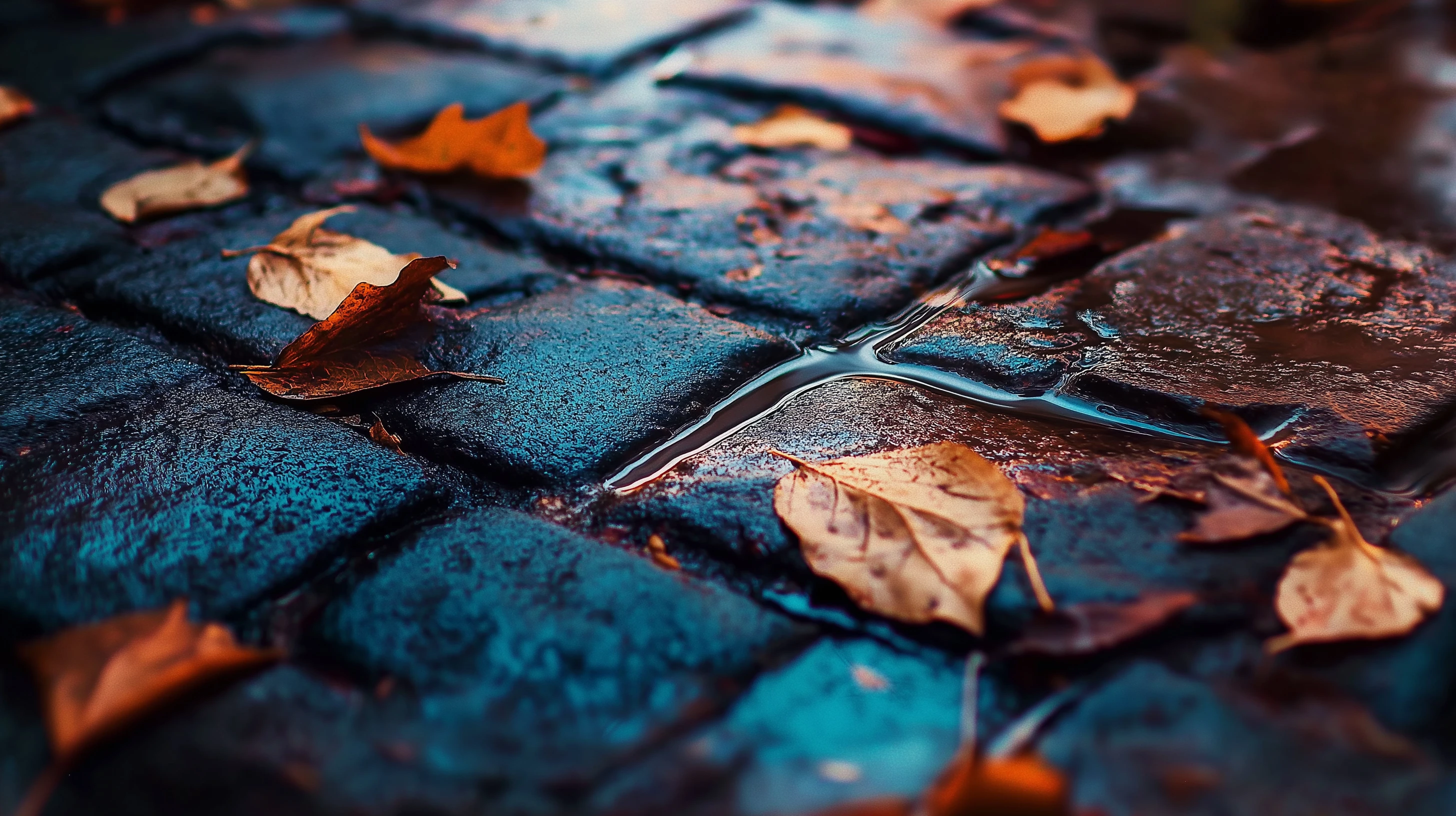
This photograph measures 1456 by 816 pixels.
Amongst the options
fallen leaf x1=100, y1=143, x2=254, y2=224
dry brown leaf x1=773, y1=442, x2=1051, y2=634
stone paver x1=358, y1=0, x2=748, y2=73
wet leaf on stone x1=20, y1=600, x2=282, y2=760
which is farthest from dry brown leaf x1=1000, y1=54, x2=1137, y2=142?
wet leaf on stone x1=20, y1=600, x2=282, y2=760

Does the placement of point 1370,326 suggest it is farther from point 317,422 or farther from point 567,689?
point 317,422

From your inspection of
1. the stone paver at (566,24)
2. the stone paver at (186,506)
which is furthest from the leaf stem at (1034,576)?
→ the stone paver at (566,24)

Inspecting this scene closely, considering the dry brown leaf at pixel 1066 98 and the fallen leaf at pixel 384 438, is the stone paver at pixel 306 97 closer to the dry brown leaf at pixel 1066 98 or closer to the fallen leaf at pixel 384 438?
the fallen leaf at pixel 384 438

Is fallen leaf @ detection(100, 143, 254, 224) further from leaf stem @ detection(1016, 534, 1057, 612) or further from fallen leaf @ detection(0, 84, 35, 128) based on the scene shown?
leaf stem @ detection(1016, 534, 1057, 612)

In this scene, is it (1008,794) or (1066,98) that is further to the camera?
(1066,98)

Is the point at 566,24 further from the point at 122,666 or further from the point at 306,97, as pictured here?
the point at 122,666

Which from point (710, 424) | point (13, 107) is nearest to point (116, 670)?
point (710, 424)
